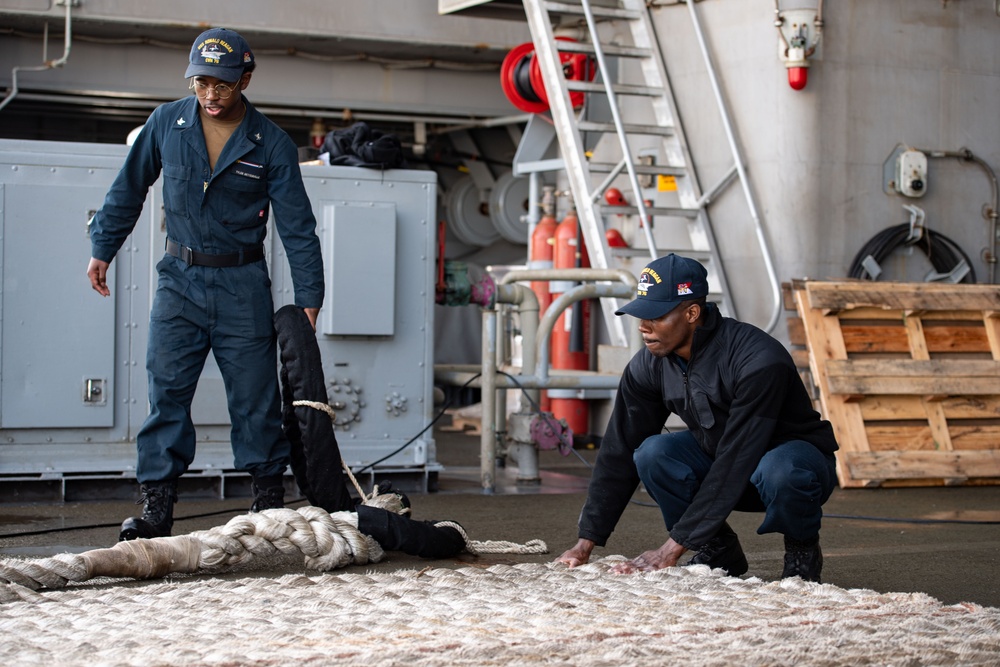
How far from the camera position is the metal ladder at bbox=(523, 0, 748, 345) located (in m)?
8.41

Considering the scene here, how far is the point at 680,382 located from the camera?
4.04m

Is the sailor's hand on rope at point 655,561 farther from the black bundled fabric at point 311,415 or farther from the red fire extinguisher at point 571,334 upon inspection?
the red fire extinguisher at point 571,334

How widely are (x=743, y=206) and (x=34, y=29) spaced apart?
217 inches

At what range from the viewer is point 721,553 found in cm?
421

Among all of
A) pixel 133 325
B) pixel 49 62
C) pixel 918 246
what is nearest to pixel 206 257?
pixel 133 325

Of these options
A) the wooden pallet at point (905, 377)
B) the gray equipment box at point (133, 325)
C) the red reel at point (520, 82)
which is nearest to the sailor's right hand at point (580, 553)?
the gray equipment box at point (133, 325)

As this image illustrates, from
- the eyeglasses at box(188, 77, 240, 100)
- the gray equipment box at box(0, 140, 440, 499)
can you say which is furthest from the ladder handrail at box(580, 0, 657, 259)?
the eyeglasses at box(188, 77, 240, 100)

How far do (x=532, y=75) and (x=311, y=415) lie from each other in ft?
17.3

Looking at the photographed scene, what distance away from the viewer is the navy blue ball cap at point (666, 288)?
12.7ft

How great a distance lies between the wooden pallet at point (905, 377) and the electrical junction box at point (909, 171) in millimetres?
1110

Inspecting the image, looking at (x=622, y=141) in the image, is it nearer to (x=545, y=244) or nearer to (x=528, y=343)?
(x=545, y=244)

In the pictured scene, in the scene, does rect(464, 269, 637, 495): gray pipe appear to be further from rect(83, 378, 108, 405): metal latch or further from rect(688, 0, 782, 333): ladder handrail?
rect(83, 378, 108, 405): metal latch

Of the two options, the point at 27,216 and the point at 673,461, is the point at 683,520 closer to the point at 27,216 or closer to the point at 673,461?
the point at 673,461

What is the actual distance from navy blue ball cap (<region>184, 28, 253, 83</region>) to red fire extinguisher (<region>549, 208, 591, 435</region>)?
4913 mm
